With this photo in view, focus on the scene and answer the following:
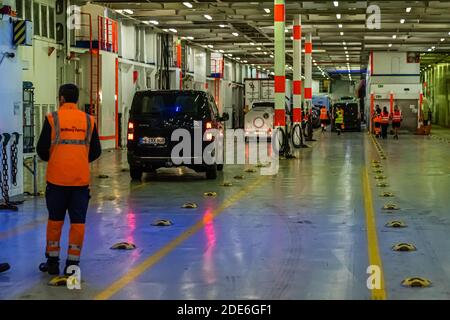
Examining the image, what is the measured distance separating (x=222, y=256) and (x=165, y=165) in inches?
303

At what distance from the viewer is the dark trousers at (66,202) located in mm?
6930

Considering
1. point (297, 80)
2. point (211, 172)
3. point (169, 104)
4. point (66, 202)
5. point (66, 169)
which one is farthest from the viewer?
point (297, 80)

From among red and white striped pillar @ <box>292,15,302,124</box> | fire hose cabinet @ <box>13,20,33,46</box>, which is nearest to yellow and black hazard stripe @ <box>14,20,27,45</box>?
fire hose cabinet @ <box>13,20,33,46</box>

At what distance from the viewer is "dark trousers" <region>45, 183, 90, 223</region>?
273 inches

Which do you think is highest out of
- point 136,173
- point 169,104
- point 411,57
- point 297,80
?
point 411,57

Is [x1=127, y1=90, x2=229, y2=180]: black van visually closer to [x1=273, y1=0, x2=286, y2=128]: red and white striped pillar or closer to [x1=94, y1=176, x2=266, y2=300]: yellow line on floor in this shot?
[x1=94, y1=176, x2=266, y2=300]: yellow line on floor

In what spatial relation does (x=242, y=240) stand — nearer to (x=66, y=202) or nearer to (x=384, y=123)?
(x=66, y=202)

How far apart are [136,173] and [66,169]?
30.5 feet

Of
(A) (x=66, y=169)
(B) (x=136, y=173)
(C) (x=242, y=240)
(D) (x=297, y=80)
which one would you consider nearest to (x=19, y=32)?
(B) (x=136, y=173)

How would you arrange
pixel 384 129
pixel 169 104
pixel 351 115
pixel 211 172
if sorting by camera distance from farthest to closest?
1. pixel 351 115
2. pixel 384 129
3. pixel 211 172
4. pixel 169 104

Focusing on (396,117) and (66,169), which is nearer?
(66,169)

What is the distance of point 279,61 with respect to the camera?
22266 millimetres
